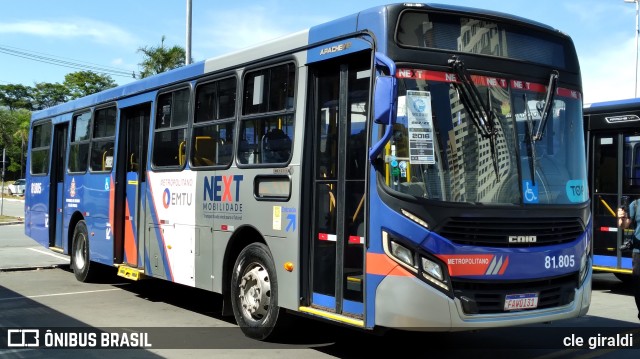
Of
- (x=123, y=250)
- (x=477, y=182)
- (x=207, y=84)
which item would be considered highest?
(x=207, y=84)

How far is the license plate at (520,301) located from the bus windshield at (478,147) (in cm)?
82

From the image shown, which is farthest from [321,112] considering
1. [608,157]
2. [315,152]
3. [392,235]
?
[608,157]

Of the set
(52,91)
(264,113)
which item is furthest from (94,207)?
(52,91)

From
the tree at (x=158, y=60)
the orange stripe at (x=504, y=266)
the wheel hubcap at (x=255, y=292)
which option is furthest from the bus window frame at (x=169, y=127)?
the tree at (x=158, y=60)

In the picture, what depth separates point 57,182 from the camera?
13391 millimetres

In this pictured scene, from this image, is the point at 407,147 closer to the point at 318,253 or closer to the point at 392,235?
the point at 392,235

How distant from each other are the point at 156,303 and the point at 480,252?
593 cm

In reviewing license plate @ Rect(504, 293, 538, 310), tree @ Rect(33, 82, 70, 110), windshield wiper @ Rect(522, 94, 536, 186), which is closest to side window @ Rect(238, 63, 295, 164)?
windshield wiper @ Rect(522, 94, 536, 186)

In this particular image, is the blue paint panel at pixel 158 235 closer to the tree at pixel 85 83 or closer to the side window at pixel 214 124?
the side window at pixel 214 124

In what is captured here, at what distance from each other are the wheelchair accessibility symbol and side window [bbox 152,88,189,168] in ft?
15.3

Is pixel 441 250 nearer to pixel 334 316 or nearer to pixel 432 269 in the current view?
pixel 432 269

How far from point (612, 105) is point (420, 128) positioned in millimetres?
7334

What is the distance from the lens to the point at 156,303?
9.88 m

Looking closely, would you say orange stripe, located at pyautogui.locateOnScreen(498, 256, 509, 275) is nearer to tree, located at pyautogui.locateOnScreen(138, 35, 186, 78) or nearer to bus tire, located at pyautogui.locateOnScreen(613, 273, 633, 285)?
bus tire, located at pyautogui.locateOnScreen(613, 273, 633, 285)
